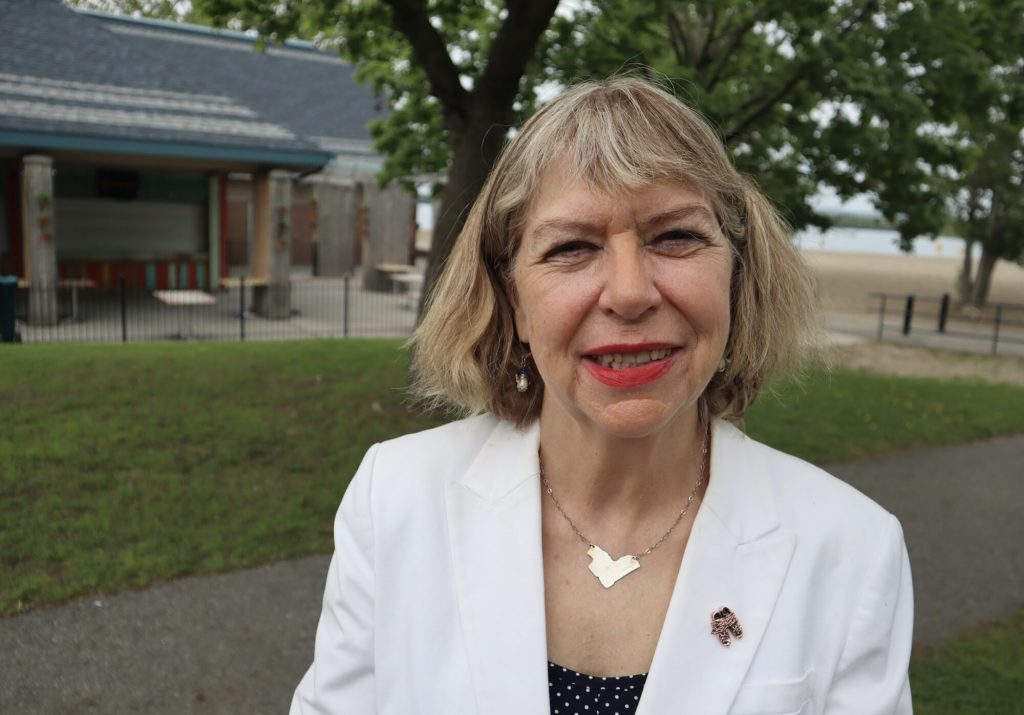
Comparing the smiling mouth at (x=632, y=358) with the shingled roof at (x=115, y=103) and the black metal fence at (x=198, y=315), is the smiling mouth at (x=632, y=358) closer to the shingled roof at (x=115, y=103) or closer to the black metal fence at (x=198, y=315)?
the black metal fence at (x=198, y=315)

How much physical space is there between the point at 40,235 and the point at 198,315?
3113mm

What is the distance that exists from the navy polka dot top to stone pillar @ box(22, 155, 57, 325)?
52.3 ft

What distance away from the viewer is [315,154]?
19.4 m

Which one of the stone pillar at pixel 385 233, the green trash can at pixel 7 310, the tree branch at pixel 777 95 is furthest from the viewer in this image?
the stone pillar at pixel 385 233

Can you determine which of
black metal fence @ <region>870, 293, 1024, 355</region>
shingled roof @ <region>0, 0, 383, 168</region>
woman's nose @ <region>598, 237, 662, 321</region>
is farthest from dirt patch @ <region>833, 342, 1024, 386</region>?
woman's nose @ <region>598, 237, 662, 321</region>

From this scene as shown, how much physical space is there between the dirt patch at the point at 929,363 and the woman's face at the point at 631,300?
48.0 feet

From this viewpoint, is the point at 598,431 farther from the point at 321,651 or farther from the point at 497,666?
the point at 321,651

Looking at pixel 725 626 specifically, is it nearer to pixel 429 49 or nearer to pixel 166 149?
pixel 429 49

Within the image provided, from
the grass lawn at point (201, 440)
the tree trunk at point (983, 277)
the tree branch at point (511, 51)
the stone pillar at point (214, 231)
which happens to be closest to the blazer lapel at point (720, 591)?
the grass lawn at point (201, 440)

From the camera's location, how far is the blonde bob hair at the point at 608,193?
2.11m

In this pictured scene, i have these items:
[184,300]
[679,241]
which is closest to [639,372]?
[679,241]

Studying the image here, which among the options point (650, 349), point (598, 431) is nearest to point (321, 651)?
point (598, 431)

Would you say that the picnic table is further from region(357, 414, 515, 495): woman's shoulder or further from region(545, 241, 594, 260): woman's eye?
region(545, 241, 594, 260): woman's eye

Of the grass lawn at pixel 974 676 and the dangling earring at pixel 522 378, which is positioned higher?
the dangling earring at pixel 522 378
